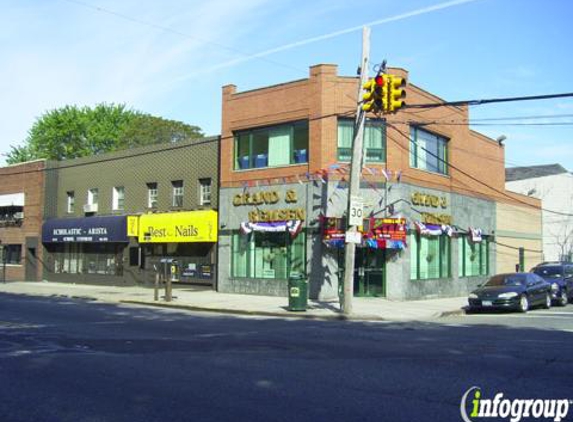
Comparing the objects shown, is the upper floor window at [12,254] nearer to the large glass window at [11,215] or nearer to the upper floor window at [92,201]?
the large glass window at [11,215]

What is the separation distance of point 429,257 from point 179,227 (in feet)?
37.5

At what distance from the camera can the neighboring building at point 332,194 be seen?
75.7ft

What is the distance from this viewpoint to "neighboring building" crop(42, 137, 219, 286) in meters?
27.5

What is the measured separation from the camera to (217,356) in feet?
32.5

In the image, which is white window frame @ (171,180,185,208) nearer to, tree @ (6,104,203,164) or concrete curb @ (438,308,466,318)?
concrete curb @ (438,308,466,318)

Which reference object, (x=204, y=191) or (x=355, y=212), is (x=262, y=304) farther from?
(x=204, y=191)

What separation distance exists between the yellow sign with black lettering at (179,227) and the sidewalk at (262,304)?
2.43 meters

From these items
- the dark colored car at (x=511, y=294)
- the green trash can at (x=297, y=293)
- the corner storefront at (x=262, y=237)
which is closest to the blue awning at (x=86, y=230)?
the corner storefront at (x=262, y=237)

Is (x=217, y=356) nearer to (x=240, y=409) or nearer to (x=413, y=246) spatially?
(x=240, y=409)

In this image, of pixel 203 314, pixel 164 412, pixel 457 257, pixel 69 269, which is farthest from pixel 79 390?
pixel 69 269

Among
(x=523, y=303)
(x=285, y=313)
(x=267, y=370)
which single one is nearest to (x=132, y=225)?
(x=285, y=313)

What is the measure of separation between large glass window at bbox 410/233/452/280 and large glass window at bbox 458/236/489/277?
142 centimetres

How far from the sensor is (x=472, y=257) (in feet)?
93.4

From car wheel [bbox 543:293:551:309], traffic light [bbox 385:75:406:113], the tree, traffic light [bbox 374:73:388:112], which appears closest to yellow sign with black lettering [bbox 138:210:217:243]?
traffic light [bbox 374:73:388:112]
